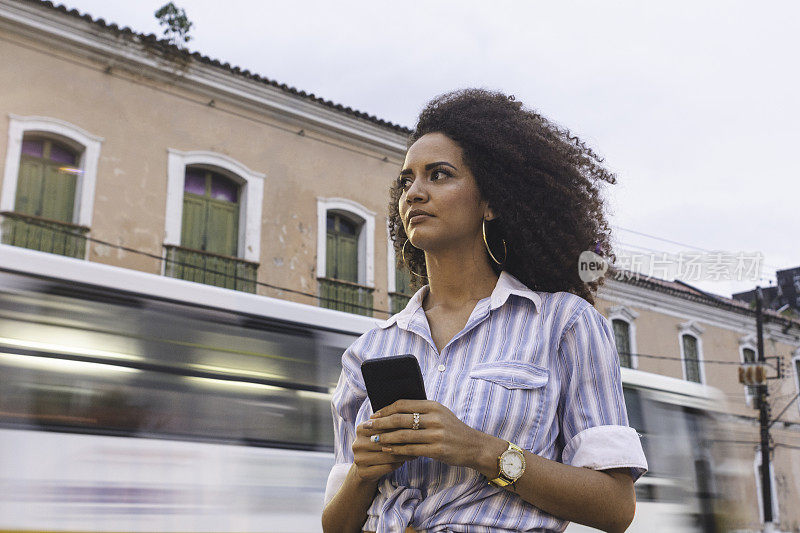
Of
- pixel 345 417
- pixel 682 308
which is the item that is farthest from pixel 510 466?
pixel 682 308

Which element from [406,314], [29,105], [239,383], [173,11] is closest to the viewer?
[406,314]

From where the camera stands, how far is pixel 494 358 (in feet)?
5.88

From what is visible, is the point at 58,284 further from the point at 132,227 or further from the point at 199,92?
the point at 199,92

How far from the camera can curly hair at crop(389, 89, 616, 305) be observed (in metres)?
2.08

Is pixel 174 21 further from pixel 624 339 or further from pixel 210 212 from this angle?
pixel 624 339

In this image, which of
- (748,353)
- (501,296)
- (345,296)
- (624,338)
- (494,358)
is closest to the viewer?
(494,358)

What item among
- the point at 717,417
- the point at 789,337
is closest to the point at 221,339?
the point at 717,417

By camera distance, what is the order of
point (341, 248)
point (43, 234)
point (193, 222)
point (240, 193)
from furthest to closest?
point (341, 248)
point (240, 193)
point (193, 222)
point (43, 234)

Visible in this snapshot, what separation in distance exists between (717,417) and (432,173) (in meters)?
8.70

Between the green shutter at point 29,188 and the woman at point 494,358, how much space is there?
11.1 m

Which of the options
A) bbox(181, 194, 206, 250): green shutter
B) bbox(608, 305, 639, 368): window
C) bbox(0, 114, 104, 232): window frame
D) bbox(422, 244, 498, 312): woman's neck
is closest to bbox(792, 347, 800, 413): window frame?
bbox(608, 305, 639, 368): window

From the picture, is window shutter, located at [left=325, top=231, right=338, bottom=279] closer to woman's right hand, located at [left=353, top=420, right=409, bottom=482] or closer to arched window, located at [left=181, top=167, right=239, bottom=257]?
arched window, located at [left=181, top=167, right=239, bottom=257]

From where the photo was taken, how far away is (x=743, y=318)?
25969mm

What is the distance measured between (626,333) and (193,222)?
13.7 meters
